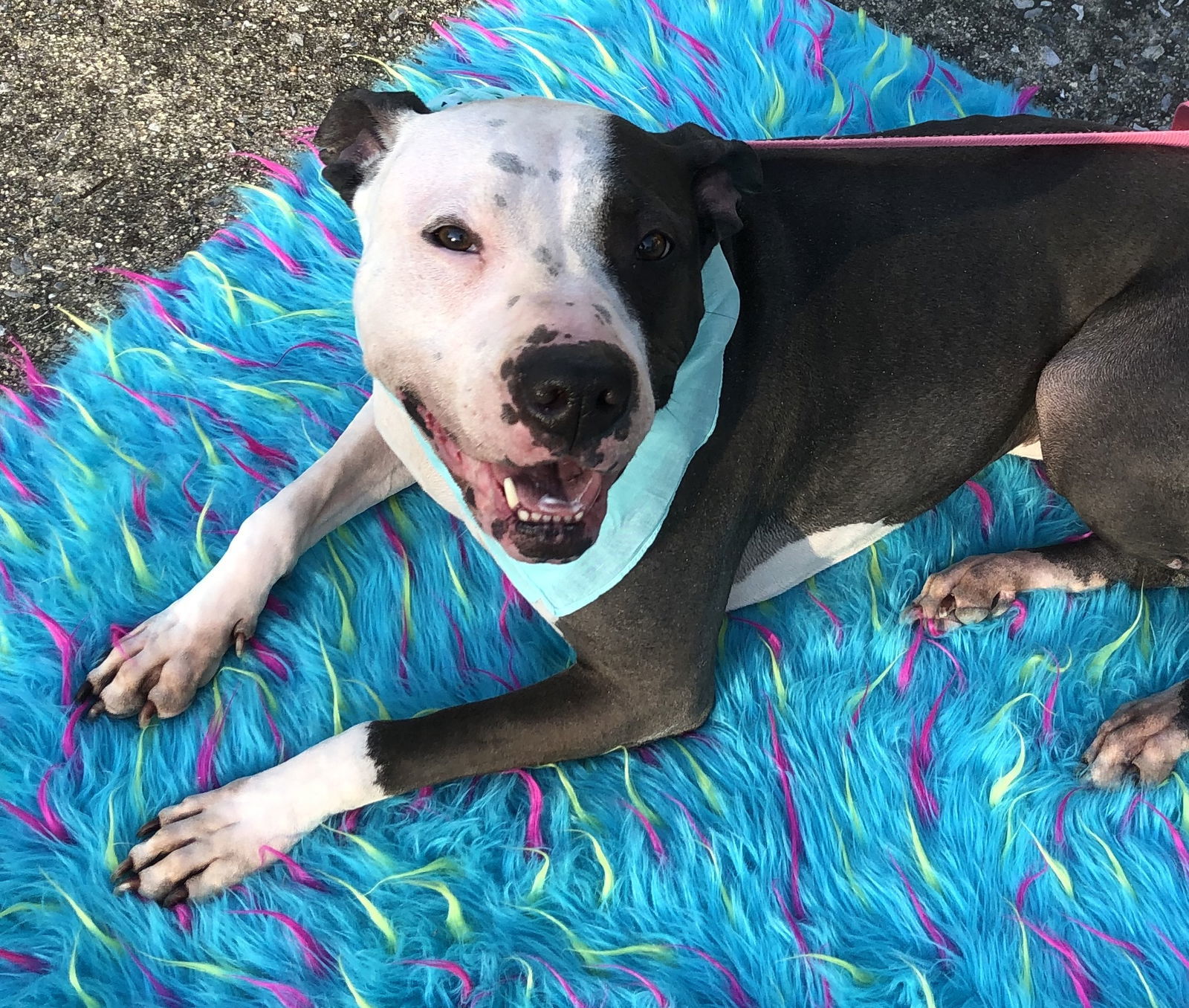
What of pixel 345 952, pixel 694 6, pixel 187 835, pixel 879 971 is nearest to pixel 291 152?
pixel 694 6

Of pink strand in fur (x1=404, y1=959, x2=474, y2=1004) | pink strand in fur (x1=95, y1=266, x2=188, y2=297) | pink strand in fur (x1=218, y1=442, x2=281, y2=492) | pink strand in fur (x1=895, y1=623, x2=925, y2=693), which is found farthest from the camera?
pink strand in fur (x1=95, y1=266, x2=188, y2=297)

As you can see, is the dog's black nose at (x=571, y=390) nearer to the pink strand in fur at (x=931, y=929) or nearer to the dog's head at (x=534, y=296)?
the dog's head at (x=534, y=296)

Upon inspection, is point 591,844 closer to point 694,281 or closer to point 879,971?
point 879,971

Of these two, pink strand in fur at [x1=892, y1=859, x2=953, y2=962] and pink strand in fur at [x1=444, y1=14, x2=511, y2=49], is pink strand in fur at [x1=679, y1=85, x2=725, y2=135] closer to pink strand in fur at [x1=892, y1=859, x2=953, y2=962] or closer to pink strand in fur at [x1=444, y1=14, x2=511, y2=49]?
pink strand in fur at [x1=444, y1=14, x2=511, y2=49]

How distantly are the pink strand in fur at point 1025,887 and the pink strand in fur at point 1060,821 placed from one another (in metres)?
0.08

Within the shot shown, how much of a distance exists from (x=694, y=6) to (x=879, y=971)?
128 inches

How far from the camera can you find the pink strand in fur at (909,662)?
2725mm

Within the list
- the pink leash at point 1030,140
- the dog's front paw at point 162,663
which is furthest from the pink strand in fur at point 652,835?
the pink leash at point 1030,140

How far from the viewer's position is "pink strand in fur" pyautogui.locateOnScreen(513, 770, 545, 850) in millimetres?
2434

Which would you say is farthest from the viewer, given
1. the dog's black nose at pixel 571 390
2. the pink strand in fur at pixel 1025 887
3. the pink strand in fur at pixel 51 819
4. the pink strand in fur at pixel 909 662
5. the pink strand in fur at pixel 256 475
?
the pink strand in fur at pixel 256 475

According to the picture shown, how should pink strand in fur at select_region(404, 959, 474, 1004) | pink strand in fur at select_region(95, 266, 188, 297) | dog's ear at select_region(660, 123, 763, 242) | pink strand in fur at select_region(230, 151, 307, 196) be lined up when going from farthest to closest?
pink strand in fur at select_region(230, 151, 307, 196), pink strand in fur at select_region(95, 266, 188, 297), pink strand in fur at select_region(404, 959, 474, 1004), dog's ear at select_region(660, 123, 763, 242)

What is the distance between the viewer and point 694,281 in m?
2.07

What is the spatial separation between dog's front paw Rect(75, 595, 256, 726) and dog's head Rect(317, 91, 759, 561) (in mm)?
915

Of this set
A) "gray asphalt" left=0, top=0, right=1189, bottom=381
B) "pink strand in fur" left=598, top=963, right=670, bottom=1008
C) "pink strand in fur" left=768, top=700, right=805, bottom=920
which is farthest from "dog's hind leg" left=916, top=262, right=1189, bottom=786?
"gray asphalt" left=0, top=0, right=1189, bottom=381
